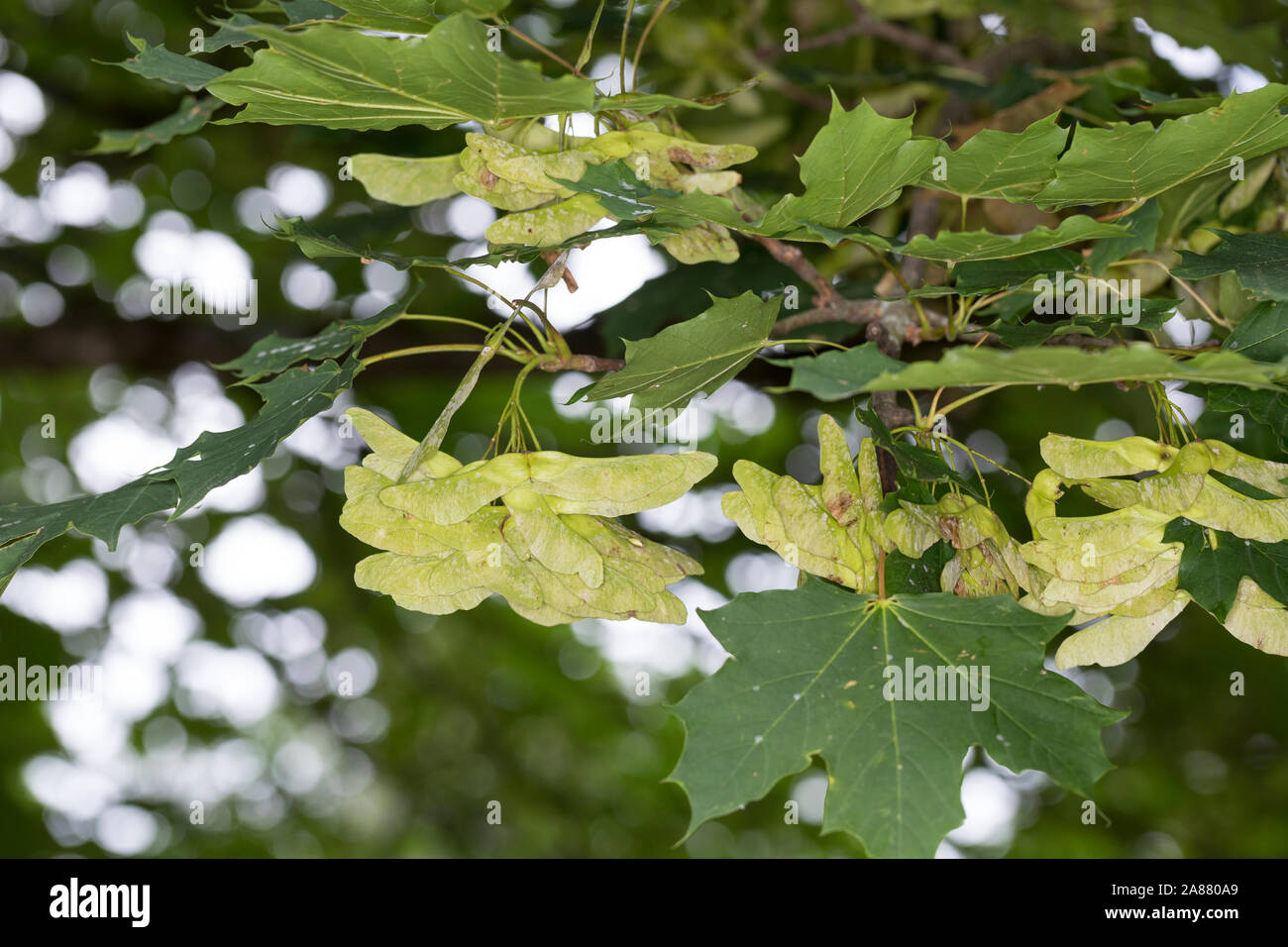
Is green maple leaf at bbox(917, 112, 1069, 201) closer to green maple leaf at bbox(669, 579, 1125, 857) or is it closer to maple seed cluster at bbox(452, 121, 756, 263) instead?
maple seed cluster at bbox(452, 121, 756, 263)

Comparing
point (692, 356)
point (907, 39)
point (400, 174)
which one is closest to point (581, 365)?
point (692, 356)

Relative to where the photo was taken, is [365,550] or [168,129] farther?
[365,550]

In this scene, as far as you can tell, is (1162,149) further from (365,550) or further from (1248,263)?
(365,550)

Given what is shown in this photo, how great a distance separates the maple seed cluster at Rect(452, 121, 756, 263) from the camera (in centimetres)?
132

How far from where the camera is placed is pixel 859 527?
1.31 metres

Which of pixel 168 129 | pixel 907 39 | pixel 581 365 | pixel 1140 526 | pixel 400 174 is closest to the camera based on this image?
pixel 1140 526

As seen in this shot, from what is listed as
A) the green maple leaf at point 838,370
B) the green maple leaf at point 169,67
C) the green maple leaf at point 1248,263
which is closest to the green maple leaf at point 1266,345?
the green maple leaf at point 1248,263

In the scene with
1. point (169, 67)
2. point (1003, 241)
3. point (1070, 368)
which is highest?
point (169, 67)

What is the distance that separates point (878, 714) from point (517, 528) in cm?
51

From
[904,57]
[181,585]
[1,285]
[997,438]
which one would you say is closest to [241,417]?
[181,585]

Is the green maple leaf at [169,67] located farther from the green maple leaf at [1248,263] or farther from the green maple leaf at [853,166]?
the green maple leaf at [1248,263]

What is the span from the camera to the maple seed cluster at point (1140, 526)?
1245 mm

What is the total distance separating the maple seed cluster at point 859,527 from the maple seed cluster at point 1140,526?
6 cm
